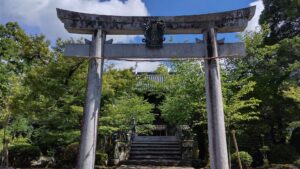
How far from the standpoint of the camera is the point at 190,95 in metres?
13.8

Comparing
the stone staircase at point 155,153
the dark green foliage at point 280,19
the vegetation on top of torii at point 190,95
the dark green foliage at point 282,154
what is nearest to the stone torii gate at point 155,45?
the vegetation on top of torii at point 190,95

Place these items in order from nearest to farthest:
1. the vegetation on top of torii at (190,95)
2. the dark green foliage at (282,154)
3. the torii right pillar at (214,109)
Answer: the torii right pillar at (214,109) < the vegetation on top of torii at (190,95) < the dark green foliage at (282,154)

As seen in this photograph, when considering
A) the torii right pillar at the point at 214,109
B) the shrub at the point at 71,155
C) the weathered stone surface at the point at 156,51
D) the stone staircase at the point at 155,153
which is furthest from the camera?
the stone staircase at the point at 155,153

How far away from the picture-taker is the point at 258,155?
15.6 meters

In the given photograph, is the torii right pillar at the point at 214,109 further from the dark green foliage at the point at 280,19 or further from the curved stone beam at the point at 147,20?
the dark green foliage at the point at 280,19

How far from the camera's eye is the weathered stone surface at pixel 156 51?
7098mm

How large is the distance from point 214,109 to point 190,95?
7.01 m

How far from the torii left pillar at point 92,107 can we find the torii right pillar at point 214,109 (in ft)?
8.53

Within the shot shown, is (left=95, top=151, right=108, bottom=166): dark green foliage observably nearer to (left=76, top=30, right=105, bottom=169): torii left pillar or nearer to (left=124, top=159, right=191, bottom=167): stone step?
(left=124, top=159, right=191, bottom=167): stone step

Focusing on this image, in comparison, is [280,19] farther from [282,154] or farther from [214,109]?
[214,109]

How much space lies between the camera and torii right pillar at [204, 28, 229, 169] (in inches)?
257

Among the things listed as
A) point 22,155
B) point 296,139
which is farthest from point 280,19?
point 22,155

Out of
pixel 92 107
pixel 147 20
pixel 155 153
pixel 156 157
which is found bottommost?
pixel 156 157

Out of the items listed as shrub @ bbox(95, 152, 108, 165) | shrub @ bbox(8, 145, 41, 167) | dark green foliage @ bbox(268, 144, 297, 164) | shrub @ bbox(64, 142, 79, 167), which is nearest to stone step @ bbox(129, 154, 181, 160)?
shrub @ bbox(95, 152, 108, 165)
